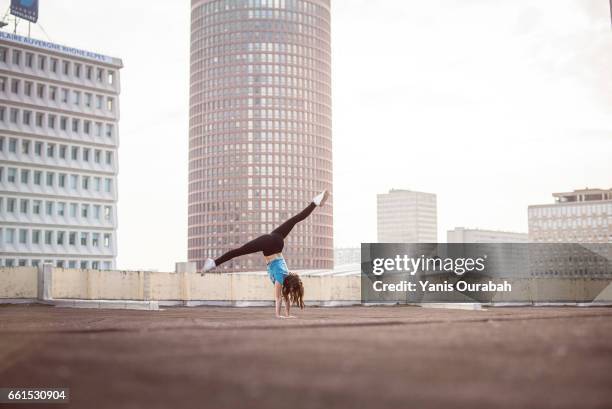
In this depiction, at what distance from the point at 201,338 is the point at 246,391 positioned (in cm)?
314

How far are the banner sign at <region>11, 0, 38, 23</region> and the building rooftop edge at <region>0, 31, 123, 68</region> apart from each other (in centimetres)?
363

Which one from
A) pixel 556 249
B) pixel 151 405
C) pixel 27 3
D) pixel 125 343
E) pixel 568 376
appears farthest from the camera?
pixel 556 249

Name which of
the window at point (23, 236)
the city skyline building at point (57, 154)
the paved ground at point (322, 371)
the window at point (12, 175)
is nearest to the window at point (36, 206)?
the city skyline building at point (57, 154)

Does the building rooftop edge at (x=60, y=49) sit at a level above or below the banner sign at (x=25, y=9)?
below

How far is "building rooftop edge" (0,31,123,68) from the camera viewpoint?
9606 centimetres

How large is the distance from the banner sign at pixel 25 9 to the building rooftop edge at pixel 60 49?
3.63 metres

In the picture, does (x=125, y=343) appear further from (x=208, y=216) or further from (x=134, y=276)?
(x=208, y=216)

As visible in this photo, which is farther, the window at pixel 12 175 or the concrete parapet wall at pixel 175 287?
the window at pixel 12 175

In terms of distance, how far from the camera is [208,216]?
196 m

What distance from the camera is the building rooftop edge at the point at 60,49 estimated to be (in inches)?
3782

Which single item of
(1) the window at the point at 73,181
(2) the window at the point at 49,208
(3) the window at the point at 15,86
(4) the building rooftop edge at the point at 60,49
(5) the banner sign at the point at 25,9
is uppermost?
(5) the banner sign at the point at 25,9

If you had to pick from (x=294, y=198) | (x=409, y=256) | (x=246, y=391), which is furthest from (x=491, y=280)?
(x=294, y=198)

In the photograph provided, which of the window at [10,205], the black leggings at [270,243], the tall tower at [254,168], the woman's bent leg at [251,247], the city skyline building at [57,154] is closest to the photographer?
the woman's bent leg at [251,247]

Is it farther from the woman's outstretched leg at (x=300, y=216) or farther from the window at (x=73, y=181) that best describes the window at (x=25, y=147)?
the woman's outstretched leg at (x=300, y=216)
